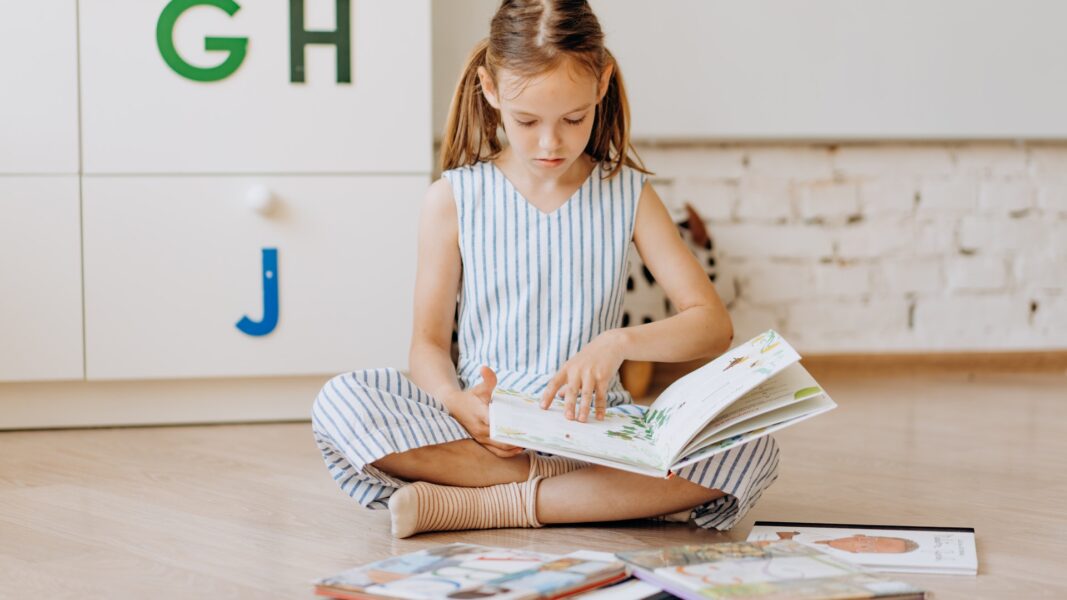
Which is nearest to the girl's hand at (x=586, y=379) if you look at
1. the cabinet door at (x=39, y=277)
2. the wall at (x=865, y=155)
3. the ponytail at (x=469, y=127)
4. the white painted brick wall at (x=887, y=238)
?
the ponytail at (x=469, y=127)

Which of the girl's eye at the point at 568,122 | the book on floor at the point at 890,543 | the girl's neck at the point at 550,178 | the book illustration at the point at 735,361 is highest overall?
the girl's eye at the point at 568,122

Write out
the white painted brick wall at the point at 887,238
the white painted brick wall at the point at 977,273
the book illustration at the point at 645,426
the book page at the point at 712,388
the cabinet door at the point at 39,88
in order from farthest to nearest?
the white painted brick wall at the point at 977,273, the white painted brick wall at the point at 887,238, the cabinet door at the point at 39,88, the book illustration at the point at 645,426, the book page at the point at 712,388

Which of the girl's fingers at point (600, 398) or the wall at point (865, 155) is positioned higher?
the wall at point (865, 155)

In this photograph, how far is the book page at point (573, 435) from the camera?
1119 millimetres

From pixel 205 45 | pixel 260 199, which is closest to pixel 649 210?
pixel 260 199

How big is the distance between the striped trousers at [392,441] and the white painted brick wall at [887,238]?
1376 millimetres

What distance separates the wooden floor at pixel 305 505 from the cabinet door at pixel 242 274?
13 centimetres

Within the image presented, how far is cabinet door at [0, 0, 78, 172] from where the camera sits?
188 cm

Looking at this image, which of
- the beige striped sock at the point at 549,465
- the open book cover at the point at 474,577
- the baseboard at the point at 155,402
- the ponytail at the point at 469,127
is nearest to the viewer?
the open book cover at the point at 474,577

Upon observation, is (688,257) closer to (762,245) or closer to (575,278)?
(575,278)

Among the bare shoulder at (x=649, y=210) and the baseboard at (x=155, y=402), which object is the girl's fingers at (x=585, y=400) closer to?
the bare shoulder at (x=649, y=210)

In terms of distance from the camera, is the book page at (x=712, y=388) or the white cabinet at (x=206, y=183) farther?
the white cabinet at (x=206, y=183)

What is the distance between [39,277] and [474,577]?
48.8 inches

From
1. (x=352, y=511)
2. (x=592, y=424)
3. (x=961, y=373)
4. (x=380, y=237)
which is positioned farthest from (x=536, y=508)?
(x=961, y=373)
